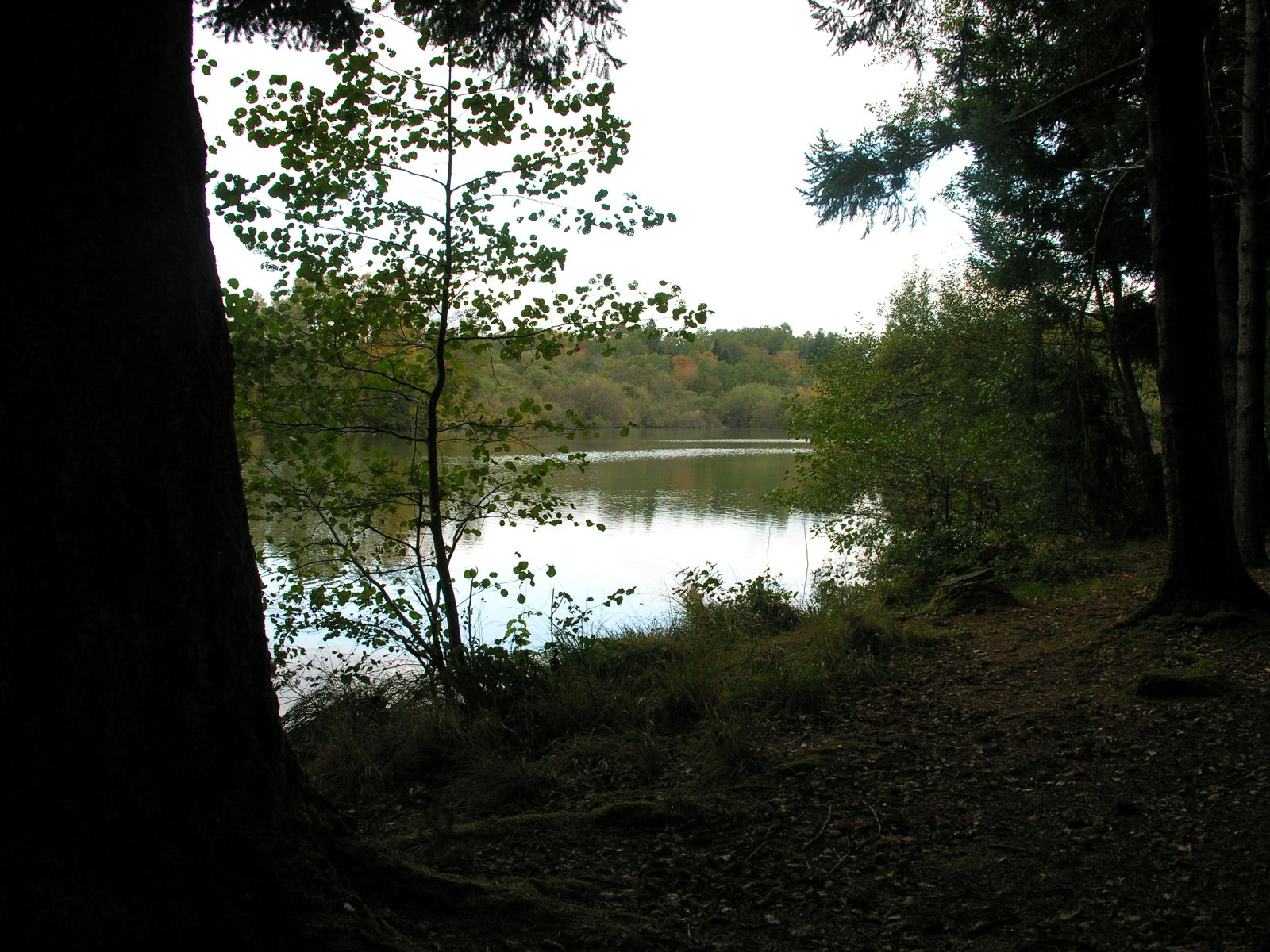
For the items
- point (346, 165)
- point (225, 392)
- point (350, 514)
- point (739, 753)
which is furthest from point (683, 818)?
point (346, 165)

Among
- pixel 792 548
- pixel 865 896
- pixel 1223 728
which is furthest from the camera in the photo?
pixel 792 548

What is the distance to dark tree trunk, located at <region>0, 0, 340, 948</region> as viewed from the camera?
1468 millimetres

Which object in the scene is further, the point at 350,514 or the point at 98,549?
the point at 350,514

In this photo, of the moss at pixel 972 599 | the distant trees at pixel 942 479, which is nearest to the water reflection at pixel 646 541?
the distant trees at pixel 942 479

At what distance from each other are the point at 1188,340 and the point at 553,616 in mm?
4116

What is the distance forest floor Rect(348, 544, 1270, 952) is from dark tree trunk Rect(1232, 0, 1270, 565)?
3.23 metres

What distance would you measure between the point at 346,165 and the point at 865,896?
3.73 m

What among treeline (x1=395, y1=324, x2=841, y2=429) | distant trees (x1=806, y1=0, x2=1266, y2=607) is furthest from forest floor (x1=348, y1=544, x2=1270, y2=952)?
treeline (x1=395, y1=324, x2=841, y2=429)

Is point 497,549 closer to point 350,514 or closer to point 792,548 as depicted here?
point 792,548

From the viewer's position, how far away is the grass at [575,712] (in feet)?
11.5

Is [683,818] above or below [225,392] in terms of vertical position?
below

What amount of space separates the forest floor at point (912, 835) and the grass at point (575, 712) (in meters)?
0.09

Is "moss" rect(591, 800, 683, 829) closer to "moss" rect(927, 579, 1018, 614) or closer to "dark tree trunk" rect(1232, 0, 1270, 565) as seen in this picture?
"moss" rect(927, 579, 1018, 614)

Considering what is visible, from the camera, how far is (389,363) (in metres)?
4.46
